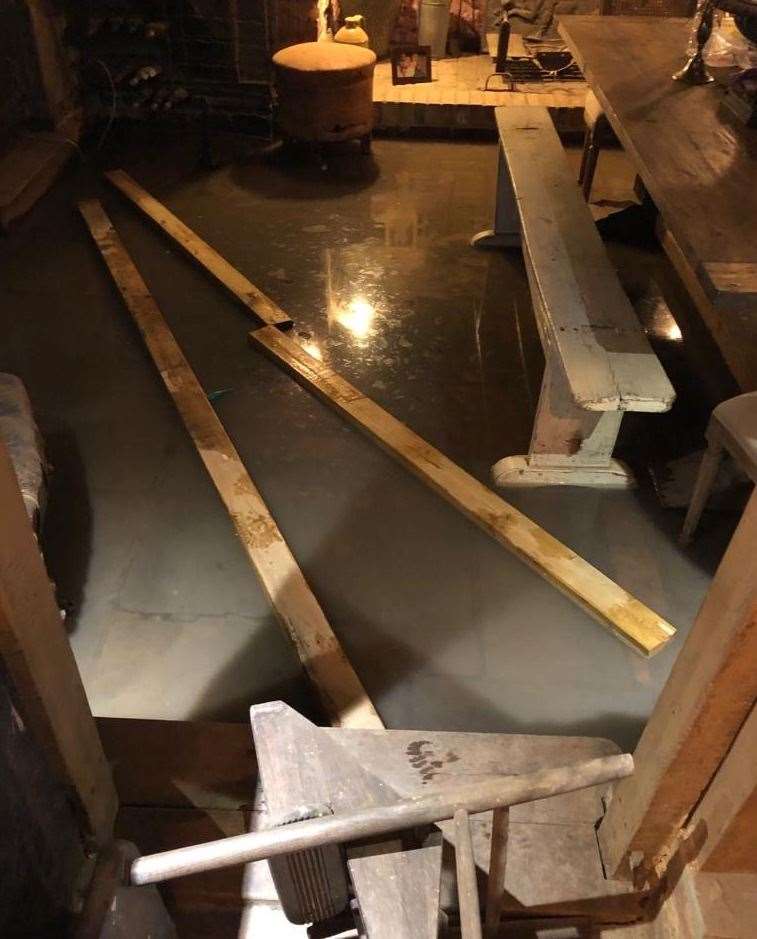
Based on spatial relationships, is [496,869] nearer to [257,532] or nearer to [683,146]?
[257,532]

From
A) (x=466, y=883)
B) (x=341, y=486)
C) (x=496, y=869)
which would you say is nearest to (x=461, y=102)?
(x=341, y=486)

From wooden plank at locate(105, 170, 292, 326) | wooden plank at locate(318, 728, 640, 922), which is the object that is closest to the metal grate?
wooden plank at locate(105, 170, 292, 326)

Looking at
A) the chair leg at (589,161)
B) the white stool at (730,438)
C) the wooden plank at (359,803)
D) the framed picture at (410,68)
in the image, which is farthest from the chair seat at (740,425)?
the framed picture at (410,68)

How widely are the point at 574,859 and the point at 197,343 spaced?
8.61ft

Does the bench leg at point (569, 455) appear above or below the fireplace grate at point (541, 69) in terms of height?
below

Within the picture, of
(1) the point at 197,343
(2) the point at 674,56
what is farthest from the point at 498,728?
(2) the point at 674,56

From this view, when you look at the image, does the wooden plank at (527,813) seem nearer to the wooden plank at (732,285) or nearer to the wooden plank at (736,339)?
the wooden plank at (732,285)

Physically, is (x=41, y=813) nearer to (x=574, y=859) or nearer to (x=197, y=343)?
(x=574, y=859)

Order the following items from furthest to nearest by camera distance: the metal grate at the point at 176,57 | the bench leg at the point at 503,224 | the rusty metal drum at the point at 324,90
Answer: the metal grate at the point at 176,57
the rusty metal drum at the point at 324,90
the bench leg at the point at 503,224

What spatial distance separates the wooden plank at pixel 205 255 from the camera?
3410 mm

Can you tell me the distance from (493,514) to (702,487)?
2.10 feet

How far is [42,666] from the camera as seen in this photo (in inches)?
39.2

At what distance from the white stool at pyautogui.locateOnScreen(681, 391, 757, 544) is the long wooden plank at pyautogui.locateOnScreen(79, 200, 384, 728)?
1152 mm

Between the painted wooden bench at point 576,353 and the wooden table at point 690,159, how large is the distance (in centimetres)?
28
